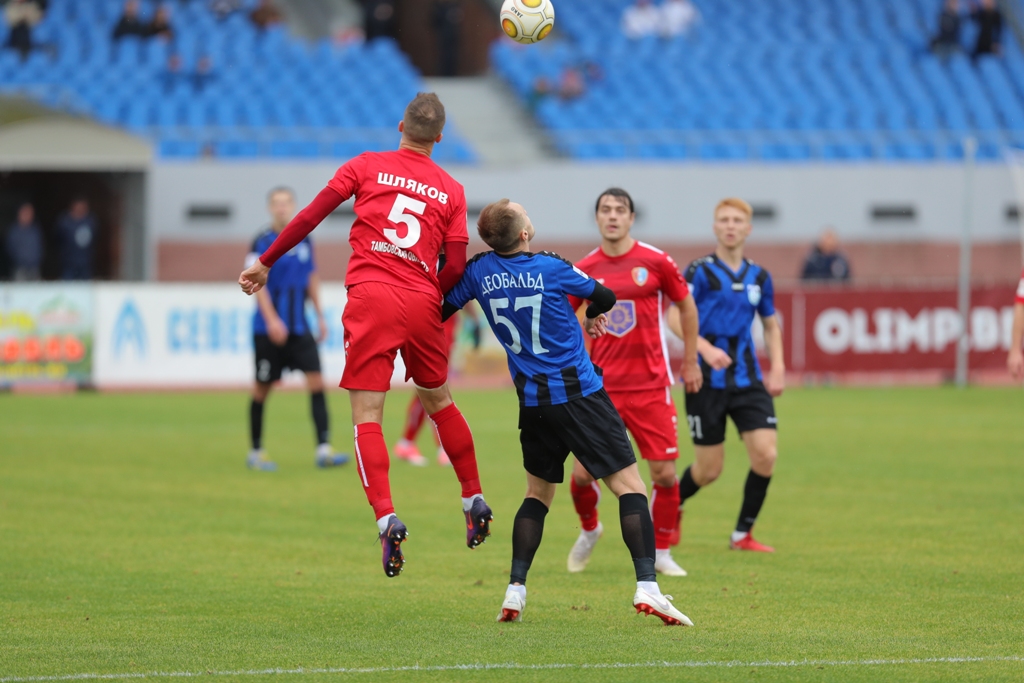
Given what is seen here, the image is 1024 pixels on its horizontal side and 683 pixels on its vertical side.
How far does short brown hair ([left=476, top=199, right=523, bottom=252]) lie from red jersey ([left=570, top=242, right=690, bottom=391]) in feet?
5.35

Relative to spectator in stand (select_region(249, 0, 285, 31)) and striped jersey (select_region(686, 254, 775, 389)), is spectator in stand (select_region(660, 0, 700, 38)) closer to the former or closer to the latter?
spectator in stand (select_region(249, 0, 285, 31))

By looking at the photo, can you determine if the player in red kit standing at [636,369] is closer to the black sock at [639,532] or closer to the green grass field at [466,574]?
the green grass field at [466,574]

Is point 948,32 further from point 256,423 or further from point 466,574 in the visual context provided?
point 466,574

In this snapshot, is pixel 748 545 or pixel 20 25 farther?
pixel 20 25

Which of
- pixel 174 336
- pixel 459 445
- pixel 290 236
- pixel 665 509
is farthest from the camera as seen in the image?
pixel 174 336

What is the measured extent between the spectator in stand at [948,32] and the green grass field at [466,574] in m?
16.9

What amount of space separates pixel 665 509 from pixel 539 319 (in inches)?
90.6

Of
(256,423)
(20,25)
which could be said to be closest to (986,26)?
(20,25)

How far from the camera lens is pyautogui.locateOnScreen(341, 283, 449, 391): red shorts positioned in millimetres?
6422

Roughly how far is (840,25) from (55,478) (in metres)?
23.4

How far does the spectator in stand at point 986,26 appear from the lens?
2886 centimetres

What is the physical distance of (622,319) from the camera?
7.82m

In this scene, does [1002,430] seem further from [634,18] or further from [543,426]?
[634,18]

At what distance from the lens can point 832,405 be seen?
18266 millimetres
